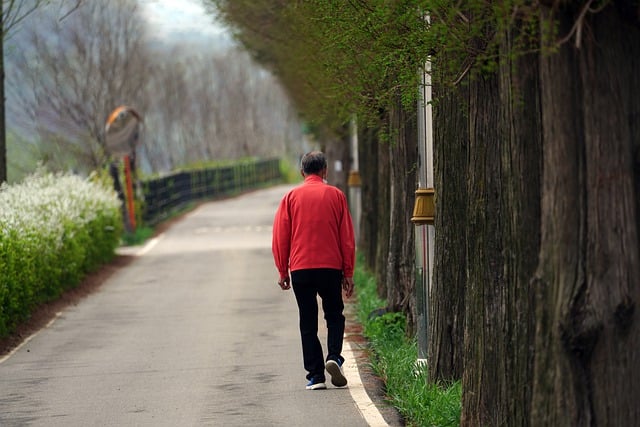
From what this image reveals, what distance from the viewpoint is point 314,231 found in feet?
35.7

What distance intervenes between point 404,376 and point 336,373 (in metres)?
0.61

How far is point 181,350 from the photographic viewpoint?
46.0ft

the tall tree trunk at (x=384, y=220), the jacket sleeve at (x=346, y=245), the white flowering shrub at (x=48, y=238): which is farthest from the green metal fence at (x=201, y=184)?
the jacket sleeve at (x=346, y=245)

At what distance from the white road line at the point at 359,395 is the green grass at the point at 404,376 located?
6.9 inches

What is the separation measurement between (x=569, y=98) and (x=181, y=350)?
7896 millimetres

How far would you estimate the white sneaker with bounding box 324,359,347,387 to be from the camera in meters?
11.0

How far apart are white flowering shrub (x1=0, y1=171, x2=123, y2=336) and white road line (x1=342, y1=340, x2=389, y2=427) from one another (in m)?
4.10

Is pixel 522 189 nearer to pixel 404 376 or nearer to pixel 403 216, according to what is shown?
pixel 404 376

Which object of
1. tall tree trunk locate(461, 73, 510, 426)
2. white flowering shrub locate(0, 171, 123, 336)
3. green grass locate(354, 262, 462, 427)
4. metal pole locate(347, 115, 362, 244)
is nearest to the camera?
tall tree trunk locate(461, 73, 510, 426)

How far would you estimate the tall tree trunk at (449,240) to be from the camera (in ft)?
34.1

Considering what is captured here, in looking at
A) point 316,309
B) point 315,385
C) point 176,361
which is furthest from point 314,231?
point 176,361

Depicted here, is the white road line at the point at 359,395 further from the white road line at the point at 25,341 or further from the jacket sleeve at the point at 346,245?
the white road line at the point at 25,341

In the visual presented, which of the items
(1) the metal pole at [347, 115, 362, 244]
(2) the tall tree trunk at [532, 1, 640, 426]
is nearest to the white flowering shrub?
(1) the metal pole at [347, 115, 362, 244]

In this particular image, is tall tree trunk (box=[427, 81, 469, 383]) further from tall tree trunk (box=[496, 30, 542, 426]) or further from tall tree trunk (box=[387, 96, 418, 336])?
tall tree trunk (box=[387, 96, 418, 336])
